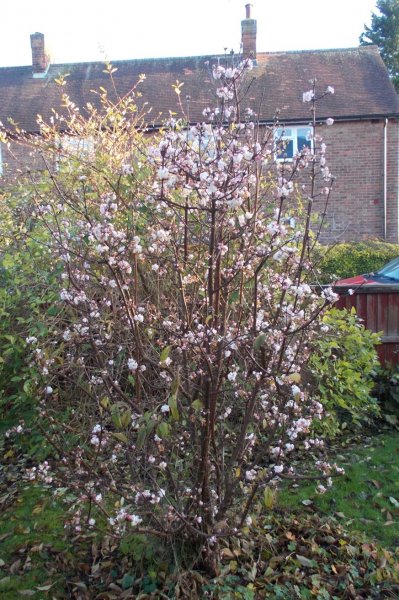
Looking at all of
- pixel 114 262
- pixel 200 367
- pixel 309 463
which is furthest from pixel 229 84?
pixel 309 463

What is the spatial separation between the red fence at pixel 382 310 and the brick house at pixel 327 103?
32.8 ft

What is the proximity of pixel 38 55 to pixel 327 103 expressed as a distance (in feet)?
36.2

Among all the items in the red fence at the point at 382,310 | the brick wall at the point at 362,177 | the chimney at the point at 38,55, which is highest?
the chimney at the point at 38,55

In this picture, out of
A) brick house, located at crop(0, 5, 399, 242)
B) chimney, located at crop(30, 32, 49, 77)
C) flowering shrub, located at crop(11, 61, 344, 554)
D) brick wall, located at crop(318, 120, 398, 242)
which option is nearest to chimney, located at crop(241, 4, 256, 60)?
brick house, located at crop(0, 5, 399, 242)

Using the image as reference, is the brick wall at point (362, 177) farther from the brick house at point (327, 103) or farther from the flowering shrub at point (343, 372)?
the flowering shrub at point (343, 372)

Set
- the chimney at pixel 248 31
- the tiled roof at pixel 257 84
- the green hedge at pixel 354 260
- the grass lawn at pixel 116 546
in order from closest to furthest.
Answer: the grass lawn at pixel 116 546 → the green hedge at pixel 354 260 → the tiled roof at pixel 257 84 → the chimney at pixel 248 31

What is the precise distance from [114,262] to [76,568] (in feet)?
6.12

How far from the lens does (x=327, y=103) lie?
712 inches

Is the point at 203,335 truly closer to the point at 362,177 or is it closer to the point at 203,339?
the point at 203,339

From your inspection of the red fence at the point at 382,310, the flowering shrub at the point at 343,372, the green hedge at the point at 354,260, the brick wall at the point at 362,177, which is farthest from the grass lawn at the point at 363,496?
the brick wall at the point at 362,177

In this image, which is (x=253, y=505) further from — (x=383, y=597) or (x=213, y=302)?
(x=213, y=302)

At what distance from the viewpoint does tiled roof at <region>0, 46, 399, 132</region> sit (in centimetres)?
1781

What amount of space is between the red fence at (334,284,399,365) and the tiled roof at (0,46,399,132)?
12.0 m

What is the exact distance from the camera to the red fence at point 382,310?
642 centimetres
